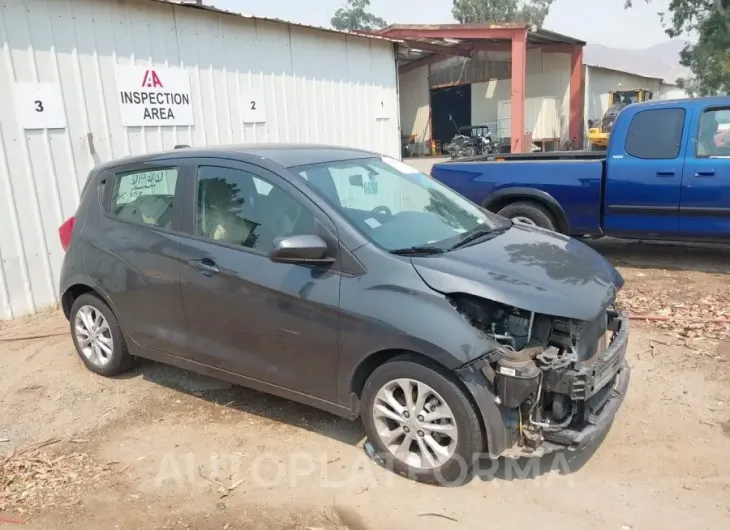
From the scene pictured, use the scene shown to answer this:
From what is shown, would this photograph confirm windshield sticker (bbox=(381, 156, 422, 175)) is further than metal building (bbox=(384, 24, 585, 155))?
No

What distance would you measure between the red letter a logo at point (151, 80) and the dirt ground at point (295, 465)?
372 centimetres

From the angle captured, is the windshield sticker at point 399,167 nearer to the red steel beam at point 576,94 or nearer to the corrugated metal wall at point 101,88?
the corrugated metal wall at point 101,88

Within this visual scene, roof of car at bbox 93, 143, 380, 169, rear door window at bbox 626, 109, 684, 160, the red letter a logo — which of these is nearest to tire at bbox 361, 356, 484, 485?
roof of car at bbox 93, 143, 380, 169

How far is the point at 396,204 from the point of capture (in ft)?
12.7

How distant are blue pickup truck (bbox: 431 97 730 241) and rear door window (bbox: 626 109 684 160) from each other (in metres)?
0.01

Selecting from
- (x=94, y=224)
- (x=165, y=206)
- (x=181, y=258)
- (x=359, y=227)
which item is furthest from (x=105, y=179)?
(x=359, y=227)

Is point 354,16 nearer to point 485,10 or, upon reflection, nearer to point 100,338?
point 485,10

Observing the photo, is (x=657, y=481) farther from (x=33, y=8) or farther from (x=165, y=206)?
→ (x=33, y=8)

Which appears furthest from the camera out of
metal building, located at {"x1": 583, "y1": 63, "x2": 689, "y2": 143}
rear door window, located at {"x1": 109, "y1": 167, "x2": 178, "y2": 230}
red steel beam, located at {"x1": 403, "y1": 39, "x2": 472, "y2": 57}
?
metal building, located at {"x1": 583, "y1": 63, "x2": 689, "y2": 143}

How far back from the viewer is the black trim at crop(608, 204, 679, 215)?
656 cm

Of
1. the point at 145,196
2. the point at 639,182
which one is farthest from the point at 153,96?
the point at 639,182

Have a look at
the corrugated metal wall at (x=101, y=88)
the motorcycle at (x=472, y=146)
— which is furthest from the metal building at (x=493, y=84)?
the corrugated metal wall at (x=101, y=88)

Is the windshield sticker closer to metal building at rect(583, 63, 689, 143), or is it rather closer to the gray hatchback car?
the gray hatchback car

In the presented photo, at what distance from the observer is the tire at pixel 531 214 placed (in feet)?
23.4
